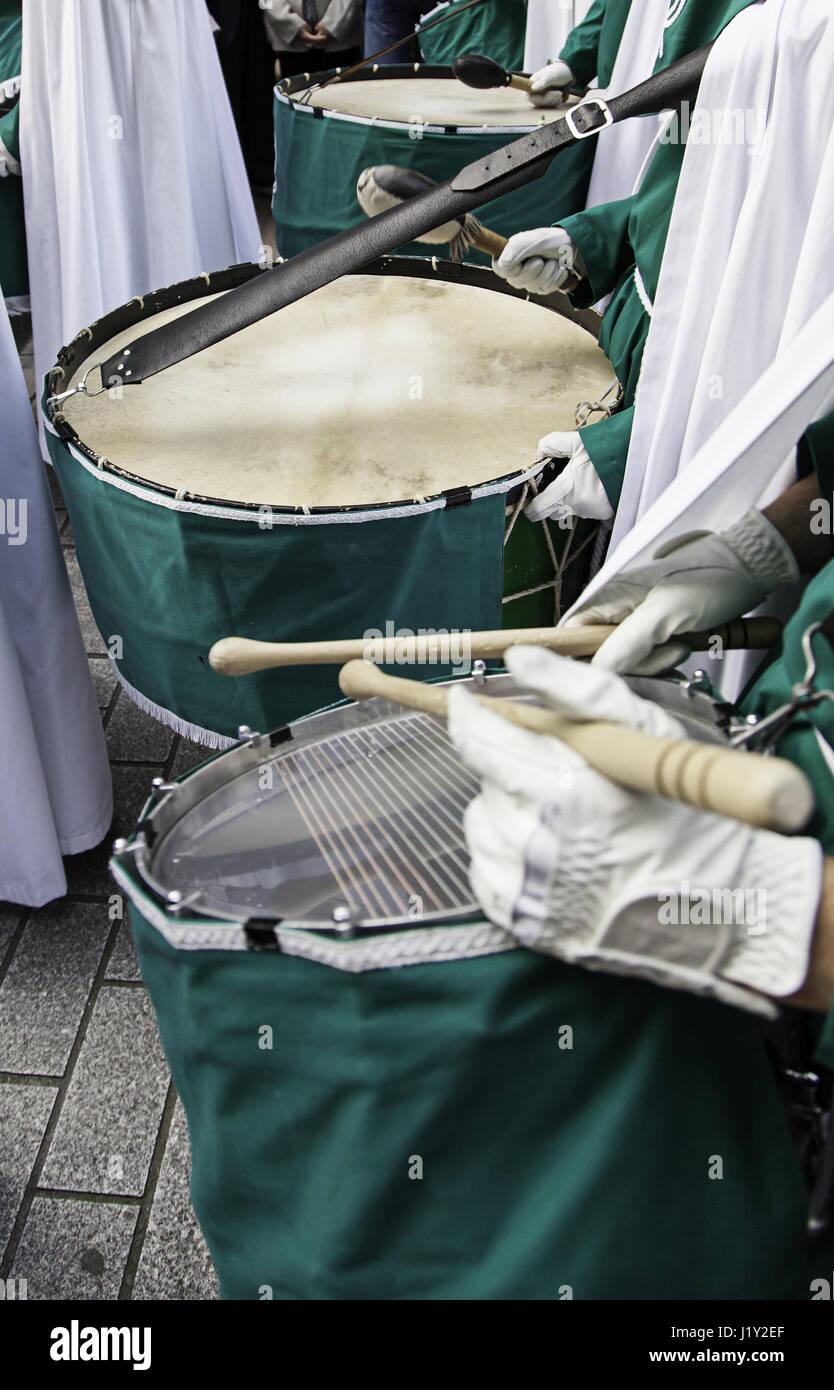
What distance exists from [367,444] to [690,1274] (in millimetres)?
1202

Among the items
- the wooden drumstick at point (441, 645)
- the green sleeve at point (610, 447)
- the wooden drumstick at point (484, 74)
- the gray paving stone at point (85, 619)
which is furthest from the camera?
the wooden drumstick at point (484, 74)

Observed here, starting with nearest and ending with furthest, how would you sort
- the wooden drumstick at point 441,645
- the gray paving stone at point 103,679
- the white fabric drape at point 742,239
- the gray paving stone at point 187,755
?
the wooden drumstick at point 441,645 < the white fabric drape at point 742,239 < the gray paving stone at point 187,755 < the gray paving stone at point 103,679

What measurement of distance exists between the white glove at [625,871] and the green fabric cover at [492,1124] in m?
0.07

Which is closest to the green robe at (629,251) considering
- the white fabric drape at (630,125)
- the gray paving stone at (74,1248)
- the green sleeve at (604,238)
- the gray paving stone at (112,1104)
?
the green sleeve at (604,238)

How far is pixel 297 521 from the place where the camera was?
141 centimetres

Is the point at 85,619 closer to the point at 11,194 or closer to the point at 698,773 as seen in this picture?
the point at 11,194

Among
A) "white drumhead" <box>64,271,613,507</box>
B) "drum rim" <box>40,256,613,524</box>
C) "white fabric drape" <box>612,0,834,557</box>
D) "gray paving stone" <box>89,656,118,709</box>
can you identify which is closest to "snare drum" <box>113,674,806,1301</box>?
"white fabric drape" <box>612,0,834,557</box>

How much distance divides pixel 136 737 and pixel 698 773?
5.95 feet

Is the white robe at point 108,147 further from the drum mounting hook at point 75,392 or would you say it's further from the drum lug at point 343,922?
the drum lug at point 343,922

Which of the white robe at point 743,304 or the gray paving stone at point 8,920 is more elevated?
the white robe at point 743,304

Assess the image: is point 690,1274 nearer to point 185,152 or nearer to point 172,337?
point 172,337

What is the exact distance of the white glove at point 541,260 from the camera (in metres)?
1.71

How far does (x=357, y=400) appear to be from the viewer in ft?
5.66

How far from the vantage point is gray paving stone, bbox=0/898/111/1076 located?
1654 millimetres
